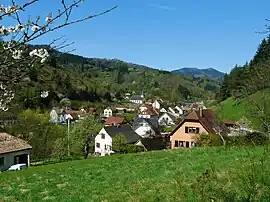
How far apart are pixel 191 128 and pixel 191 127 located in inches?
4.2

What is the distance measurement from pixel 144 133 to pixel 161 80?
338 ft

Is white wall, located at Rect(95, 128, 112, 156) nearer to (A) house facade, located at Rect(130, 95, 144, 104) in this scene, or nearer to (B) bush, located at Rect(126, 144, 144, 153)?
(B) bush, located at Rect(126, 144, 144, 153)

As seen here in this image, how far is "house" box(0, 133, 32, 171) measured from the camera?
30984 millimetres

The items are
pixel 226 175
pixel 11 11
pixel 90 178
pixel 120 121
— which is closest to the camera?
pixel 11 11

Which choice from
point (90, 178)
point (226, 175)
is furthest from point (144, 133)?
point (226, 175)

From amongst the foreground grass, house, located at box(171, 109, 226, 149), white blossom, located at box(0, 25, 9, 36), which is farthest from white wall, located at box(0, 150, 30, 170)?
white blossom, located at box(0, 25, 9, 36)

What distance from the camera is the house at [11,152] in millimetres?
30984

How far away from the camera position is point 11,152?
31.5 meters

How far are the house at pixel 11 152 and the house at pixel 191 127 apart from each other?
17006 millimetres

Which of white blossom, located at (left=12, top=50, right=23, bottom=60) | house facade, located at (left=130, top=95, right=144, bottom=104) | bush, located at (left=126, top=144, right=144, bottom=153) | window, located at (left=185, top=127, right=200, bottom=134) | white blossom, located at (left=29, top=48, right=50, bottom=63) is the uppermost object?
house facade, located at (left=130, top=95, right=144, bottom=104)

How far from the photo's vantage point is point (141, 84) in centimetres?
17738

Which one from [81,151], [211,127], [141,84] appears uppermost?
[141,84]

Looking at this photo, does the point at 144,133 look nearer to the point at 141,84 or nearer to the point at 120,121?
the point at 120,121

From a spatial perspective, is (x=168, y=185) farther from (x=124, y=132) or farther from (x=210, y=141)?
(x=124, y=132)
